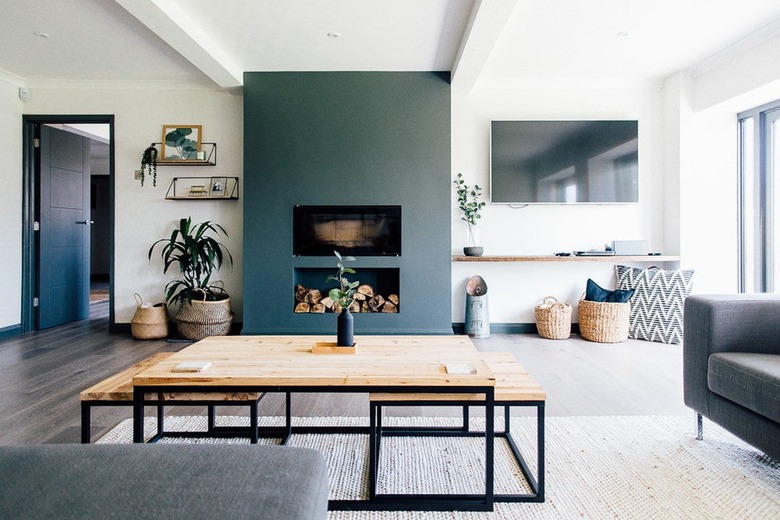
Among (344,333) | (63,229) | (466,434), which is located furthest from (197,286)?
(466,434)

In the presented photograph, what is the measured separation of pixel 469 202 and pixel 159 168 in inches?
121

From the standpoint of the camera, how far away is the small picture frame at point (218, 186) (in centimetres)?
424

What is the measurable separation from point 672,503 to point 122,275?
4.63 m

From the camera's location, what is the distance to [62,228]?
4.71 metres

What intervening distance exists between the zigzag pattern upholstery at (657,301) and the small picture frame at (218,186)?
155 inches

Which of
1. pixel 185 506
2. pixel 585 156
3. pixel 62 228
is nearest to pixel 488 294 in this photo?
pixel 585 156

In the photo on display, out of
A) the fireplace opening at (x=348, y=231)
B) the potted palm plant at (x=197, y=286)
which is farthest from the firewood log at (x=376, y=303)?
the potted palm plant at (x=197, y=286)

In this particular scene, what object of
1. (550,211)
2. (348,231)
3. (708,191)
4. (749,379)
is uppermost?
(708,191)

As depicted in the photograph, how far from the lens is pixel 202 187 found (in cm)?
426

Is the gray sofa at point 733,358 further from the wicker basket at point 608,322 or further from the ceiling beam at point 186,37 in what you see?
the ceiling beam at point 186,37

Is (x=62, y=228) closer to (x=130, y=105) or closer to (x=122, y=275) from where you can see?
(x=122, y=275)

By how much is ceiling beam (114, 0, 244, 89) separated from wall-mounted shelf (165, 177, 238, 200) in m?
0.89

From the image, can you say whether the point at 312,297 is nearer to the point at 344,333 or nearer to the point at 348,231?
the point at 348,231

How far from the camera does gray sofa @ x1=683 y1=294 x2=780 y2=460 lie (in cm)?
160
